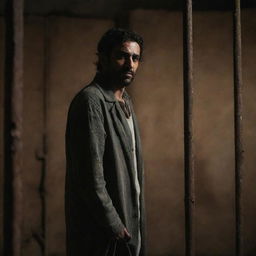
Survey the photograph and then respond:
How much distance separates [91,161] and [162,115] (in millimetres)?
2018

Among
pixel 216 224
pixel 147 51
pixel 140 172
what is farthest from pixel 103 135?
pixel 216 224

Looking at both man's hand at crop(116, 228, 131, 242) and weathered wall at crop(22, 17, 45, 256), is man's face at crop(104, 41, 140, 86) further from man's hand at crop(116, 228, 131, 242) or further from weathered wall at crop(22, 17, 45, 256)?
weathered wall at crop(22, 17, 45, 256)

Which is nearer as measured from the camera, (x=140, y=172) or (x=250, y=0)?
(x=140, y=172)

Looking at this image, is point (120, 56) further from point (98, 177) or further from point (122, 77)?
point (98, 177)

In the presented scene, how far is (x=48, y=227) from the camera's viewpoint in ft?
12.4

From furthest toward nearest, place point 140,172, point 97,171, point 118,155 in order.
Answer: point 140,172, point 118,155, point 97,171

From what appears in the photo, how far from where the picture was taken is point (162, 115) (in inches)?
149

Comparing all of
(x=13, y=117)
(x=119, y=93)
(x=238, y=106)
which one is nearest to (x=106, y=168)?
(x=119, y=93)

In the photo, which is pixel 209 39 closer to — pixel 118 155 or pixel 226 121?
pixel 226 121

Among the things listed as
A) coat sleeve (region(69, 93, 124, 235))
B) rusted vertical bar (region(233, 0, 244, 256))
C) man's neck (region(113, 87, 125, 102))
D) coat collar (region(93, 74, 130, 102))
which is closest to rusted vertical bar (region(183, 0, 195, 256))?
rusted vertical bar (region(233, 0, 244, 256))

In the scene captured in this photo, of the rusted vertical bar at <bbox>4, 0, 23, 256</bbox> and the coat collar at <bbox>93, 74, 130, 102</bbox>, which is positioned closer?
the rusted vertical bar at <bbox>4, 0, 23, 256</bbox>

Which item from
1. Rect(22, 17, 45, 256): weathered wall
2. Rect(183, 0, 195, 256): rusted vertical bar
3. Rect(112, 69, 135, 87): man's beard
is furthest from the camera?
Rect(22, 17, 45, 256): weathered wall

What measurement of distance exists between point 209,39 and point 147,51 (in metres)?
0.53

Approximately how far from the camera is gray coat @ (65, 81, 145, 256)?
1837mm
